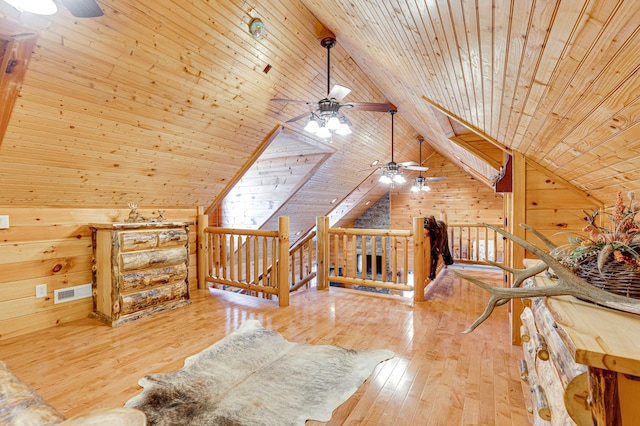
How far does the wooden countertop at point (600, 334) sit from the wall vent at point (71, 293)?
396cm

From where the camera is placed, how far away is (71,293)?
313 centimetres

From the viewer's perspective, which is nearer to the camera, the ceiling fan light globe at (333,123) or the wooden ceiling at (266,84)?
the wooden ceiling at (266,84)

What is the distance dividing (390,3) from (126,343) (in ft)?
10.3

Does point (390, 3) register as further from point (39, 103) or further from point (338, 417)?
point (39, 103)

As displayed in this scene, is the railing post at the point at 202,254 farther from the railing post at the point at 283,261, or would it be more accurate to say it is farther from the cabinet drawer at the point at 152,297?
the railing post at the point at 283,261

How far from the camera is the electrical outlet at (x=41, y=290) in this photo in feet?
9.52

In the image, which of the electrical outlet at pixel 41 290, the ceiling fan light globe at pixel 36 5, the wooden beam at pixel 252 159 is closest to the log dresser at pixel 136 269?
the electrical outlet at pixel 41 290

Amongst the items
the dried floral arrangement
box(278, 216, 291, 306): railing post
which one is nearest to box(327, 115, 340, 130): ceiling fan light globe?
box(278, 216, 291, 306): railing post

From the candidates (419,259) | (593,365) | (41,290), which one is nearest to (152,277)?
(41,290)

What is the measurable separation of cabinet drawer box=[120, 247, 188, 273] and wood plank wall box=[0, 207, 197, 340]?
586mm

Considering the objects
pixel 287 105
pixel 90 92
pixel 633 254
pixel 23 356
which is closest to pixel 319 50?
pixel 287 105

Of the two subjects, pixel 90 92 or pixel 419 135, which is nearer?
pixel 90 92

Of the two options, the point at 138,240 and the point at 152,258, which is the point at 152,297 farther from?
the point at 138,240

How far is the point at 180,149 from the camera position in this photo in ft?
11.1
